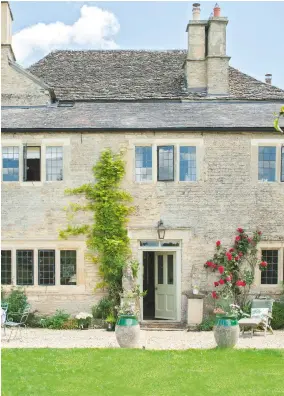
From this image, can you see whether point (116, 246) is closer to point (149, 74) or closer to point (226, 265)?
point (226, 265)

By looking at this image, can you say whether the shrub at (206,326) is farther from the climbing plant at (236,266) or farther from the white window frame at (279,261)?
the white window frame at (279,261)

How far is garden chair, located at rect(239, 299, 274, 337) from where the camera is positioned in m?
19.4

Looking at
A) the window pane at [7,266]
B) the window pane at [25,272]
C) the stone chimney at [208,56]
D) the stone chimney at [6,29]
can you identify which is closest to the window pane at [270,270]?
the stone chimney at [208,56]

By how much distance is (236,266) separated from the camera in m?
22.1

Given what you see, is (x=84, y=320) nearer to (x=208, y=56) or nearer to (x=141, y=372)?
(x=141, y=372)

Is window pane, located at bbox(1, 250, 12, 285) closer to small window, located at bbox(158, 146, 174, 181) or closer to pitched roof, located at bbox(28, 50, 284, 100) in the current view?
small window, located at bbox(158, 146, 174, 181)

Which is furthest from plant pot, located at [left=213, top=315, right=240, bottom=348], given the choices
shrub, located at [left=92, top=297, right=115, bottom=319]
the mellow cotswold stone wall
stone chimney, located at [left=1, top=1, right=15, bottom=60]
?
stone chimney, located at [left=1, top=1, right=15, bottom=60]

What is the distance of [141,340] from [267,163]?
23.8 ft

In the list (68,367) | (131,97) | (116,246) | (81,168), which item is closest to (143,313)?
(116,246)

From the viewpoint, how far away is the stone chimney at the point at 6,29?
24344 millimetres

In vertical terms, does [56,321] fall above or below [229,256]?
below

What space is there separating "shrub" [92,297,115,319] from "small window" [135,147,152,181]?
3882 millimetres

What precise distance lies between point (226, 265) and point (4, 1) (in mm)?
11464

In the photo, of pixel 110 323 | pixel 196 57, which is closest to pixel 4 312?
pixel 110 323
